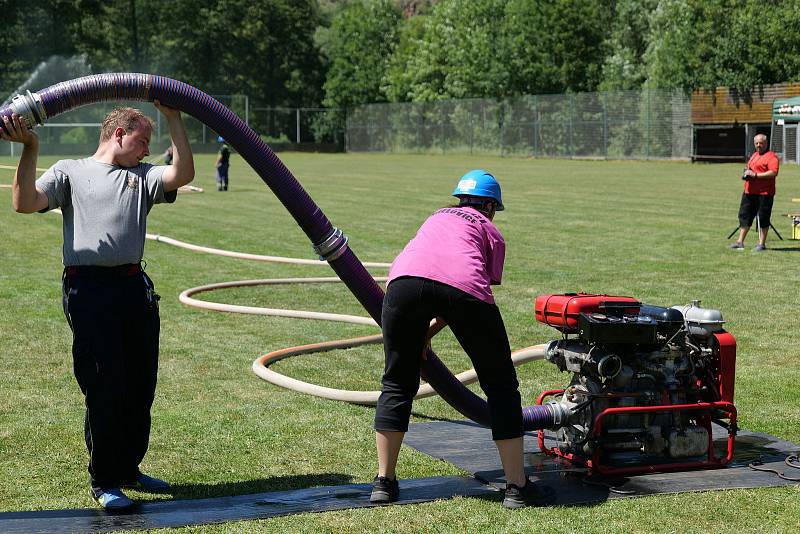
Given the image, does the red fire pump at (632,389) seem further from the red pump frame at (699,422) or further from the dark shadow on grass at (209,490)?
the dark shadow on grass at (209,490)

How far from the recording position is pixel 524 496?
20.0ft

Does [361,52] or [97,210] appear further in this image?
[361,52]

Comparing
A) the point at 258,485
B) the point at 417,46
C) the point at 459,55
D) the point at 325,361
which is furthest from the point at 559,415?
the point at 417,46

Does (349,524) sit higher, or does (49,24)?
(49,24)

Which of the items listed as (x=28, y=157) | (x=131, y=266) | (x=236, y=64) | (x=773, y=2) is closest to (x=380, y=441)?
(x=131, y=266)

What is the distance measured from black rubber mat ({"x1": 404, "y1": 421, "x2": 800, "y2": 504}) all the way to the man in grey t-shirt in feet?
7.00

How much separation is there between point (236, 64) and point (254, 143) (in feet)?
320

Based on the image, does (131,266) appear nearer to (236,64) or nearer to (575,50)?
(575,50)

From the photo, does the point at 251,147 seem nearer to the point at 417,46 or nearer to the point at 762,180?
the point at 762,180

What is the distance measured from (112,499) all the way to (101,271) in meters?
1.23

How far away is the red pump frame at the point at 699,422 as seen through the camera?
6559 millimetres

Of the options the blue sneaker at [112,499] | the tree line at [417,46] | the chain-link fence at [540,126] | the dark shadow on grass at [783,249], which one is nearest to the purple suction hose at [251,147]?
the blue sneaker at [112,499]

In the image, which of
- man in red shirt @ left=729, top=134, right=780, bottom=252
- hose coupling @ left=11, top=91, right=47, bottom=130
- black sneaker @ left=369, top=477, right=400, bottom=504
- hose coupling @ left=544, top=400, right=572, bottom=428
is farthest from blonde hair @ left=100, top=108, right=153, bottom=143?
man in red shirt @ left=729, top=134, right=780, bottom=252

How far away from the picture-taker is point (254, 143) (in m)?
6.31
